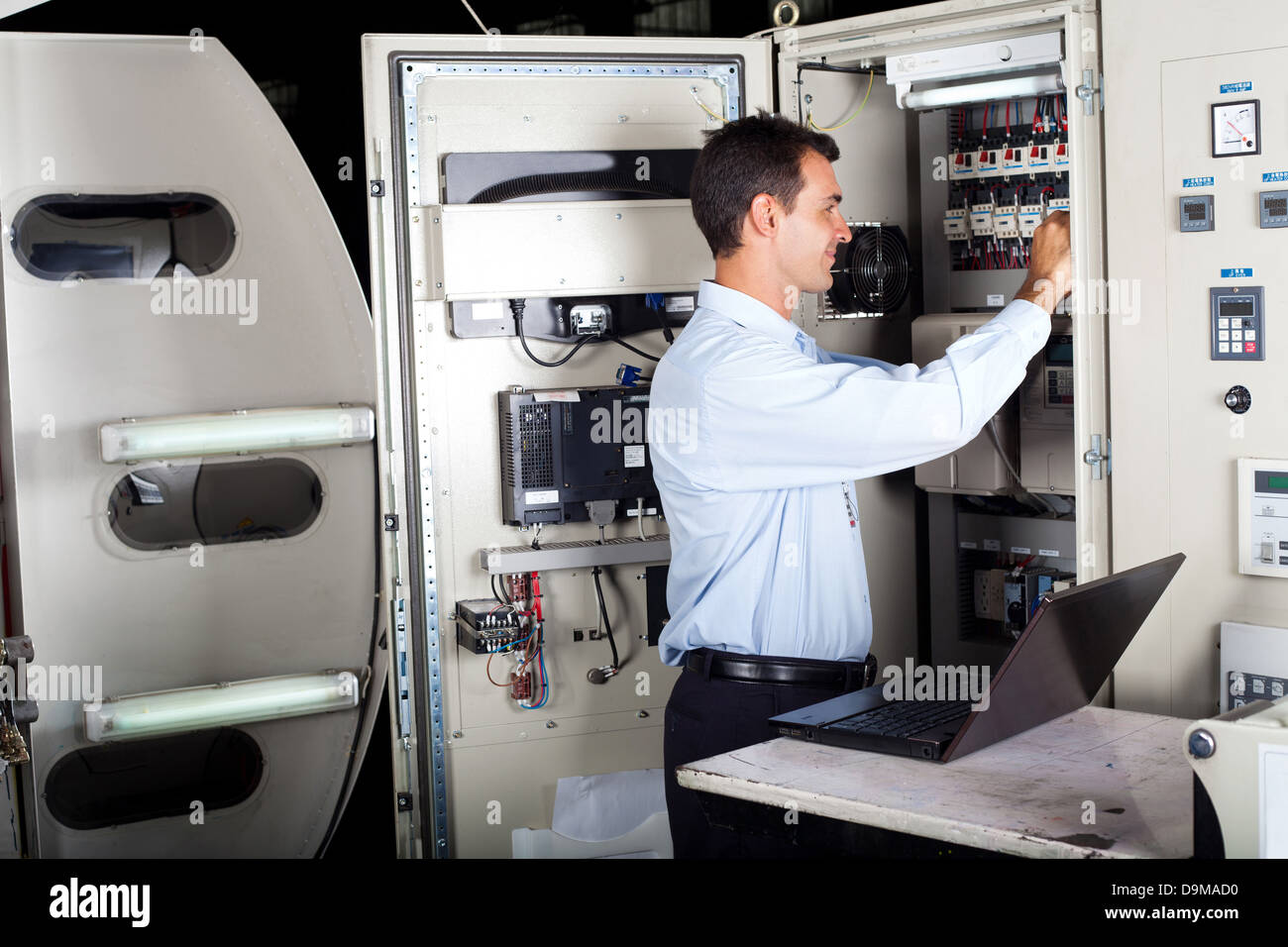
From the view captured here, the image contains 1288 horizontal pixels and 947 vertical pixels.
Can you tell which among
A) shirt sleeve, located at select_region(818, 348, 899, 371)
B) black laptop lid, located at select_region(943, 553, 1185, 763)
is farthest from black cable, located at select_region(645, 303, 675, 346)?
black laptop lid, located at select_region(943, 553, 1185, 763)

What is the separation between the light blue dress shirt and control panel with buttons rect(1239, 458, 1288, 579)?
29.7 inches

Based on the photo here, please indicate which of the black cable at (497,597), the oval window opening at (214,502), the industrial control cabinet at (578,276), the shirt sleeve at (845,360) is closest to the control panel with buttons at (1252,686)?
the industrial control cabinet at (578,276)

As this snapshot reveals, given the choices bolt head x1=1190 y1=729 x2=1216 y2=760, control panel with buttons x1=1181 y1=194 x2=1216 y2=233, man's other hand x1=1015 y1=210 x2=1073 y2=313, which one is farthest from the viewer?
control panel with buttons x1=1181 y1=194 x2=1216 y2=233

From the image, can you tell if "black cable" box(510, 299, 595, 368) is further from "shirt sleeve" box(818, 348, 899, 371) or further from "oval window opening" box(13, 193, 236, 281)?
"oval window opening" box(13, 193, 236, 281)

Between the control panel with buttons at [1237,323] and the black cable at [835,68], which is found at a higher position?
the black cable at [835,68]

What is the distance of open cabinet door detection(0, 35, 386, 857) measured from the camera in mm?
3732

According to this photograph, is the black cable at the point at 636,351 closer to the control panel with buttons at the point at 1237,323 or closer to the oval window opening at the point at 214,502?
the oval window opening at the point at 214,502

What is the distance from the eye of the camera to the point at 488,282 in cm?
361

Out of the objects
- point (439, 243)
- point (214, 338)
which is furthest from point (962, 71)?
point (214, 338)

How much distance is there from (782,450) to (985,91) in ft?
4.80

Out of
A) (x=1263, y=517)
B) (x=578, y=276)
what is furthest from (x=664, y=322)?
(x=1263, y=517)

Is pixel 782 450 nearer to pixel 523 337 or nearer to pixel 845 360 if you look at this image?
pixel 845 360

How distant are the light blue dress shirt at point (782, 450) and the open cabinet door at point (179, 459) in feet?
4.82

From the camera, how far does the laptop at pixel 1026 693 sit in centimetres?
225
